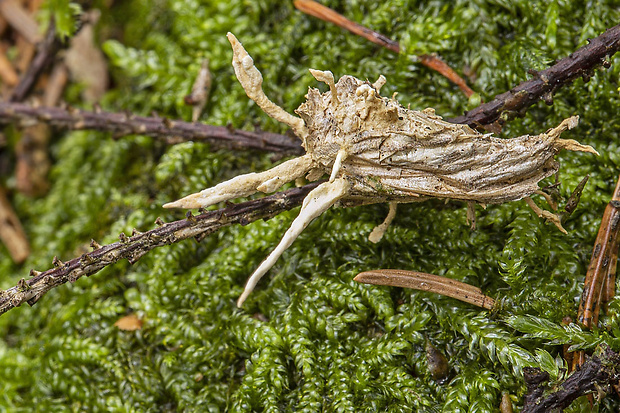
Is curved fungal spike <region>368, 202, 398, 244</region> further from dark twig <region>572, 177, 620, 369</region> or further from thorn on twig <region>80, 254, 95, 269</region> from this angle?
thorn on twig <region>80, 254, 95, 269</region>

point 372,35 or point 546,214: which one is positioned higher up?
point 372,35

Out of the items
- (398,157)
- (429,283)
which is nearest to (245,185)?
(398,157)

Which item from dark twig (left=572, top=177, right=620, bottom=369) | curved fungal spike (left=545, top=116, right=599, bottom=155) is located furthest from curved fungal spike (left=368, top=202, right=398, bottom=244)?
dark twig (left=572, top=177, right=620, bottom=369)

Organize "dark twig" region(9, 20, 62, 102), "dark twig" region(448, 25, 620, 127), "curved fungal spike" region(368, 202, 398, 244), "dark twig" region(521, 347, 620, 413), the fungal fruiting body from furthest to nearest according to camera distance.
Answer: "dark twig" region(9, 20, 62, 102), "curved fungal spike" region(368, 202, 398, 244), "dark twig" region(448, 25, 620, 127), the fungal fruiting body, "dark twig" region(521, 347, 620, 413)

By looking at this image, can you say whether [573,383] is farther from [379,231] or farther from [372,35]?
[372,35]

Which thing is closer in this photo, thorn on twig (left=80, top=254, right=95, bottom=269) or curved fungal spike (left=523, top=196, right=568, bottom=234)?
thorn on twig (left=80, top=254, right=95, bottom=269)

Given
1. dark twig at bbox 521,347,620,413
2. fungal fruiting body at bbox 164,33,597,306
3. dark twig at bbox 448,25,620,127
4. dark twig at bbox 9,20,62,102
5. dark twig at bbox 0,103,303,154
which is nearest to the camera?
dark twig at bbox 521,347,620,413

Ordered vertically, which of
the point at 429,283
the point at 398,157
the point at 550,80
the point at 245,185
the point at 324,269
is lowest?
the point at 324,269

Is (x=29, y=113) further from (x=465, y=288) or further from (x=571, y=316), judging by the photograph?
(x=571, y=316)
